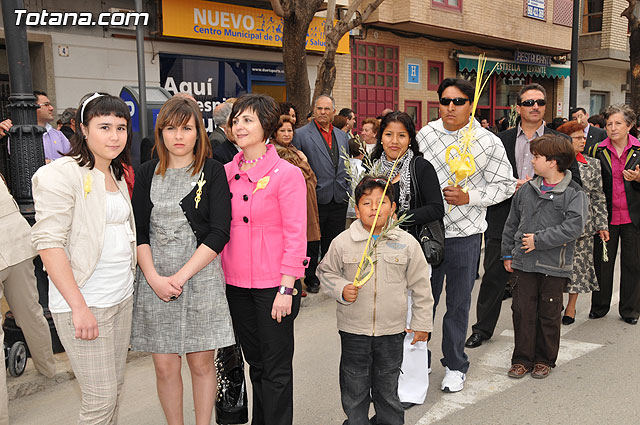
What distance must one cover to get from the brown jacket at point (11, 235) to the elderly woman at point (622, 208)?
534 centimetres

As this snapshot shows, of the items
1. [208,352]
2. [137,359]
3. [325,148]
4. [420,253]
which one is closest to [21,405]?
[137,359]

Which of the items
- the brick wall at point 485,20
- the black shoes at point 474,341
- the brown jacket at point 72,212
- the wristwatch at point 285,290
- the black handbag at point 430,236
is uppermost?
the brick wall at point 485,20

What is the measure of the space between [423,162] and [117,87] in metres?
8.58

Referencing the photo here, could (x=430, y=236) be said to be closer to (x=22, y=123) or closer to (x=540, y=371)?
(x=540, y=371)

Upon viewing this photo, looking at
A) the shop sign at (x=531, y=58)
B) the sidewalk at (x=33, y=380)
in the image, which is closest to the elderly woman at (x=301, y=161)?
the sidewalk at (x=33, y=380)

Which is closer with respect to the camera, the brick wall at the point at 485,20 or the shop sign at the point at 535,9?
the brick wall at the point at 485,20

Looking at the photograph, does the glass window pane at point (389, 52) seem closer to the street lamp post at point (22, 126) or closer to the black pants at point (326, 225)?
the black pants at point (326, 225)

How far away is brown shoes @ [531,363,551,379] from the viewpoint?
4621 mm

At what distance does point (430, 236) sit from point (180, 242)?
5.37 ft

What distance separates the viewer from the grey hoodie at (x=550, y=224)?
178 inches

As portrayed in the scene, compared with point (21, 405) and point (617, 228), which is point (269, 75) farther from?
point (21, 405)

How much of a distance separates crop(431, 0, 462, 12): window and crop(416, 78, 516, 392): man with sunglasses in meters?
12.3

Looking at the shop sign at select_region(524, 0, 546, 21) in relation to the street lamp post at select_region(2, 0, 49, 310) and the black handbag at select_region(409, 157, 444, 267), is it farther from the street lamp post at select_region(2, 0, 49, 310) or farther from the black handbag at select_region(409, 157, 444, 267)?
the street lamp post at select_region(2, 0, 49, 310)

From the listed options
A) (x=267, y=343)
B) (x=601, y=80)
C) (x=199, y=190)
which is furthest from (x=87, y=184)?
(x=601, y=80)
